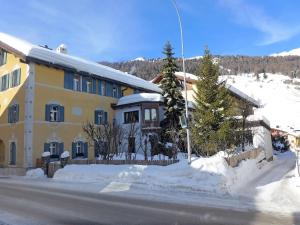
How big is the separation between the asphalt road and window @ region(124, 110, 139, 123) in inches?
964

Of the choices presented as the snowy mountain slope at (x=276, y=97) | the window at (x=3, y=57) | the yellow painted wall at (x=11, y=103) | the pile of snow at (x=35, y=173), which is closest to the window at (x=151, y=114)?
the yellow painted wall at (x=11, y=103)

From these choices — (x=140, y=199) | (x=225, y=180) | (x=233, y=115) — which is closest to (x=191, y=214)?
(x=140, y=199)

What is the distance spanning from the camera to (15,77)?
34.3 metres

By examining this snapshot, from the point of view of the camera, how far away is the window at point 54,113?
33375mm

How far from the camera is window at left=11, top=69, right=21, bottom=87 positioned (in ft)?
111

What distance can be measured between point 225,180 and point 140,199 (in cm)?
401

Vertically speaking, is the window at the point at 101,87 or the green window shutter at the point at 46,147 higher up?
the window at the point at 101,87

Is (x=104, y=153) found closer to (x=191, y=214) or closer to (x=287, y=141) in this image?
(x=191, y=214)

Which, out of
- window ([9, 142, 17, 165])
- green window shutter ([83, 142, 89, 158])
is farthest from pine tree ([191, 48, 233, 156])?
window ([9, 142, 17, 165])

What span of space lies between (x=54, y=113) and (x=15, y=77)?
4.61 m

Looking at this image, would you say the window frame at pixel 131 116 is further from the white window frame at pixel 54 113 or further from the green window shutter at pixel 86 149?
the white window frame at pixel 54 113

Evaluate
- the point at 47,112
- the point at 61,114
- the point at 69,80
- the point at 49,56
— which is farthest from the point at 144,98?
the point at 49,56

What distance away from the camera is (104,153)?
87.6ft

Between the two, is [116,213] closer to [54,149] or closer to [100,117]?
[54,149]
